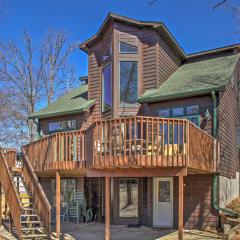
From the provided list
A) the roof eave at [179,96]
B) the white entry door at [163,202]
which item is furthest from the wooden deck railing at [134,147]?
the white entry door at [163,202]

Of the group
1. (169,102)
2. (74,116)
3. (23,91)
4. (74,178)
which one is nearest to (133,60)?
(169,102)

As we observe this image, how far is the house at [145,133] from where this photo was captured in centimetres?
1030

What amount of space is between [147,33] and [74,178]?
23.7 ft

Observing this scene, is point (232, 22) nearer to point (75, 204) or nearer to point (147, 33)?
point (147, 33)

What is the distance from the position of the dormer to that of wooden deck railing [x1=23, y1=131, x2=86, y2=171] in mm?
3361

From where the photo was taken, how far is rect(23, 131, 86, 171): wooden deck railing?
11672 millimetres

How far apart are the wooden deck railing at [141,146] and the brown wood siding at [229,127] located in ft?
10.5

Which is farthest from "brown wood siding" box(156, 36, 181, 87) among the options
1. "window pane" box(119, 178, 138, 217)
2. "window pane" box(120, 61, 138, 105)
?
"window pane" box(119, 178, 138, 217)

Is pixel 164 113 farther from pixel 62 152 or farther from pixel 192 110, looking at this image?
pixel 62 152

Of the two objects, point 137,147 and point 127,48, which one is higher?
point 127,48

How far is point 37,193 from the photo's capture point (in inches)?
486

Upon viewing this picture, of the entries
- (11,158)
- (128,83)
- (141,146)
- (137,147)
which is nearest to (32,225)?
(11,158)

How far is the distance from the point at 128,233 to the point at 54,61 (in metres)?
22.7

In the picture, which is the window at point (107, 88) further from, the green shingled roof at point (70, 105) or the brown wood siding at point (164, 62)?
the brown wood siding at point (164, 62)
